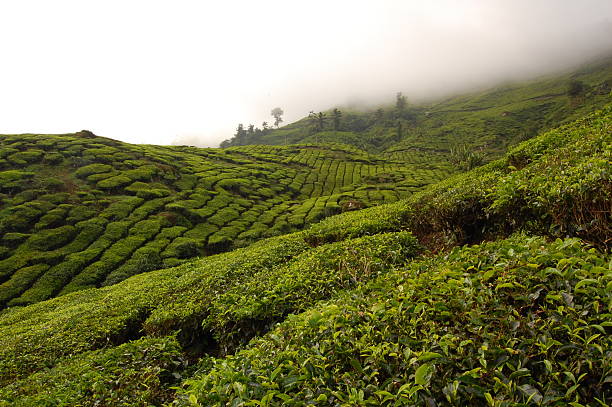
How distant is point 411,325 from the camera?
11.3 ft

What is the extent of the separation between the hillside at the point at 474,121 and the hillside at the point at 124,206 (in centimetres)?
6131

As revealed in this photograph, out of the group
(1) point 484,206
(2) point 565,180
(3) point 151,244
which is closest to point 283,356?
(2) point 565,180

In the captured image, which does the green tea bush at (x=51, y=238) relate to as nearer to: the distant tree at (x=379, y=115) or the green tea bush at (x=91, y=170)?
the green tea bush at (x=91, y=170)

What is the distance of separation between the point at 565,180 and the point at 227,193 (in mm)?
47532

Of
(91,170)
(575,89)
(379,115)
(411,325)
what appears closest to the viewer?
(411,325)

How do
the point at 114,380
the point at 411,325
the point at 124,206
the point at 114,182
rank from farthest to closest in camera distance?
the point at 114,182
the point at 124,206
the point at 114,380
the point at 411,325

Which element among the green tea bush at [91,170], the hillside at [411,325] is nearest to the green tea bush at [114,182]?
the green tea bush at [91,170]

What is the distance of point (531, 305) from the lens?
3.01 m

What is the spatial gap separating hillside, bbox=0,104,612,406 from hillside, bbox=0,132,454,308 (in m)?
19.6

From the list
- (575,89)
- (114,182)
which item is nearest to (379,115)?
(575,89)

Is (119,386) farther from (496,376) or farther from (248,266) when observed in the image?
(496,376)

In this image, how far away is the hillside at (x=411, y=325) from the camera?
2.59m

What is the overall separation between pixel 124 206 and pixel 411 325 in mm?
41637

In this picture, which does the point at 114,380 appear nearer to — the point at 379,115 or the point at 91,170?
the point at 91,170
